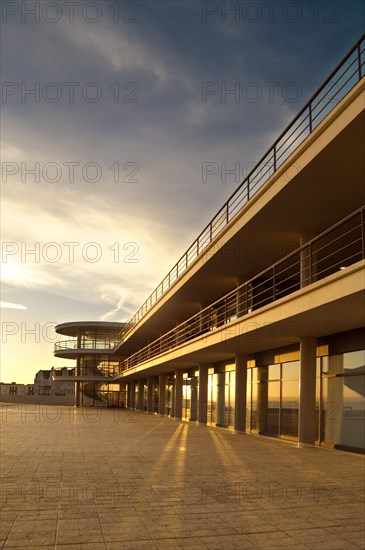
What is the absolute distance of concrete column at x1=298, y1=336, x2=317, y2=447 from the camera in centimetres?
1728

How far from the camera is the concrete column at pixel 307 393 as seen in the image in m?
17.3

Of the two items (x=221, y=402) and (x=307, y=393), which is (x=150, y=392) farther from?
(x=307, y=393)

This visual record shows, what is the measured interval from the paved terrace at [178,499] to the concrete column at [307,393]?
68.0 inches

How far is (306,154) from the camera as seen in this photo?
1218 cm

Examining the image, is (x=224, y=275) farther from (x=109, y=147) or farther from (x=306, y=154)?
(x=306, y=154)

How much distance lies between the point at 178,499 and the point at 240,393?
50.0 feet

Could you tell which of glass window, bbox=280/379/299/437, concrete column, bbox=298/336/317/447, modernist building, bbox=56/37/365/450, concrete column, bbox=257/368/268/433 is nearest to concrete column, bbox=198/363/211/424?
modernist building, bbox=56/37/365/450

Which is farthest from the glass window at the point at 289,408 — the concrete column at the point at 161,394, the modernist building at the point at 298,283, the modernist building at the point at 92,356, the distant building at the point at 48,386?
the distant building at the point at 48,386

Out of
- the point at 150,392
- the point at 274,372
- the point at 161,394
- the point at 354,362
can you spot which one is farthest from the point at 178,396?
the point at 354,362

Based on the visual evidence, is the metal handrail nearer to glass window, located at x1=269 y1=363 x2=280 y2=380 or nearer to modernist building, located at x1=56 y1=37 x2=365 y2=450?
modernist building, located at x1=56 y1=37 x2=365 y2=450

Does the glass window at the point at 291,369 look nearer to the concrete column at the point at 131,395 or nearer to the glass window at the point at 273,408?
the glass window at the point at 273,408

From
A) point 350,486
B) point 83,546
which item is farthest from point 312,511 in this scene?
point 83,546

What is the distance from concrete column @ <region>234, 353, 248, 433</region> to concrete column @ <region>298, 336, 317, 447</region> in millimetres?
6130

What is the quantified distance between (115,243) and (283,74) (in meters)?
9.42
